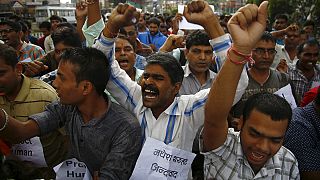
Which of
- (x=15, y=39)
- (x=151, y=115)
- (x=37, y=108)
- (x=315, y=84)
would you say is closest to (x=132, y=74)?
(x=37, y=108)

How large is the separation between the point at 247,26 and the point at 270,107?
0.45 m

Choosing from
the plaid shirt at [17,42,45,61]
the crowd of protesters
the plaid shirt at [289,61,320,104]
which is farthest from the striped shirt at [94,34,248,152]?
the plaid shirt at [17,42,45,61]

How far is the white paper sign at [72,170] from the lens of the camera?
204 centimetres

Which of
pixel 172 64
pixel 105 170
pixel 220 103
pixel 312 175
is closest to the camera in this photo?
pixel 220 103

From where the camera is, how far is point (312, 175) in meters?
2.00

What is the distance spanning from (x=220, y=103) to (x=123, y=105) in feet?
2.54

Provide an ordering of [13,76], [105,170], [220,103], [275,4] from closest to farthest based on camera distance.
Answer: [220,103] → [105,170] → [13,76] → [275,4]

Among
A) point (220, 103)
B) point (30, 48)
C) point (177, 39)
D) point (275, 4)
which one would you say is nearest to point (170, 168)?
point (220, 103)

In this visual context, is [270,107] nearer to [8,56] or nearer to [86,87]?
[86,87]

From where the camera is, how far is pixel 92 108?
2059mm

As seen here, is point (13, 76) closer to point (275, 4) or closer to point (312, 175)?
point (312, 175)

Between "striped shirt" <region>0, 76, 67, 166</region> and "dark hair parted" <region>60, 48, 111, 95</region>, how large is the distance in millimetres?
506

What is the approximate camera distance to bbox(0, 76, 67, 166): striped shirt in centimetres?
237

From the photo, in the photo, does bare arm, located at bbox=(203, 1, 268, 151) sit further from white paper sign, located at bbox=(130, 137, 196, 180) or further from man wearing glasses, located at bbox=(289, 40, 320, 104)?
man wearing glasses, located at bbox=(289, 40, 320, 104)
